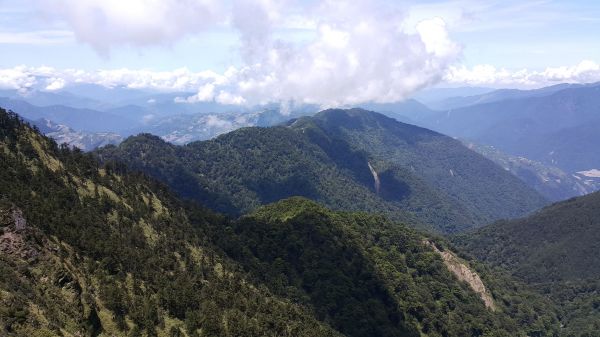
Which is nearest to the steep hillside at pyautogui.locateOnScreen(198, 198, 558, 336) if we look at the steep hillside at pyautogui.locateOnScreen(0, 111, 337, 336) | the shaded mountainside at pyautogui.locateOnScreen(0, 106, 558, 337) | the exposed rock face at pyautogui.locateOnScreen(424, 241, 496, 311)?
the shaded mountainside at pyautogui.locateOnScreen(0, 106, 558, 337)

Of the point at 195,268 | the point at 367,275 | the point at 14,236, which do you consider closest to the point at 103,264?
the point at 14,236

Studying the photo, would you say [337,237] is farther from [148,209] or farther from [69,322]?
[69,322]

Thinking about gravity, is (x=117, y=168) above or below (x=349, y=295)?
above

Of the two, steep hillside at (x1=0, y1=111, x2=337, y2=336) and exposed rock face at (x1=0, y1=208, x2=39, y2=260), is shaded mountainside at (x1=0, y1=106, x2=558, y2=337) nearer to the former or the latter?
exposed rock face at (x1=0, y1=208, x2=39, y2=260)

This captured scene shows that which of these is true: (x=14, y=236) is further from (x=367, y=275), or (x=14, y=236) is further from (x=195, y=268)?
(x=367, y=275)

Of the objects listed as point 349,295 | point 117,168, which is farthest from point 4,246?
point 349,295

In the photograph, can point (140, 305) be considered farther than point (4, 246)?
Yes
